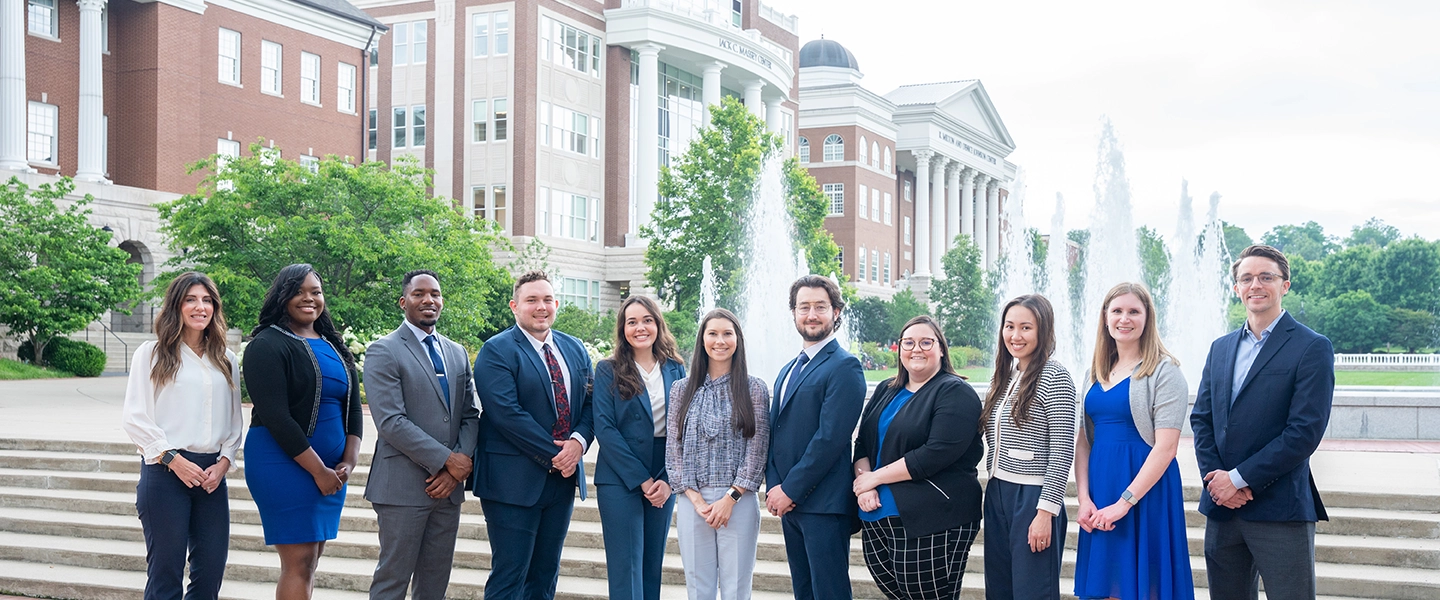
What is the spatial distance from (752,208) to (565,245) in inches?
469

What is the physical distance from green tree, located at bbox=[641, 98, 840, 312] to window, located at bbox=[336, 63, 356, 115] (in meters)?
13.3

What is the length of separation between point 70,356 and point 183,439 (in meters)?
26.2

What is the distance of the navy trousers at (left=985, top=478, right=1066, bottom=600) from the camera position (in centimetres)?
547

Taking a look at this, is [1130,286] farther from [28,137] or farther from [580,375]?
[28,137]

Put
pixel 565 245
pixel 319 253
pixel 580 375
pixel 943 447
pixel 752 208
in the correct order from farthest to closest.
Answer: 1. pixel 565 245
2. pixel 752 208
3. pixel 319 253
4. pixel 580 375
5. pixel 943 447

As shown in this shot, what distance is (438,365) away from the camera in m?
6.33

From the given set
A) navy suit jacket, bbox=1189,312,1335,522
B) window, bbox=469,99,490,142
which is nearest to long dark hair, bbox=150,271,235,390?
navy suit jacket, bbox=1189,312,1335,522

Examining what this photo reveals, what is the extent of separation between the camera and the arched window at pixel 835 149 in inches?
2805

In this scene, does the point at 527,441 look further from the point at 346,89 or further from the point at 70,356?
the point at 346,89

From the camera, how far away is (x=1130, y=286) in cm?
Answer: 560

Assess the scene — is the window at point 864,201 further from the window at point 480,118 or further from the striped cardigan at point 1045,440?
the striped cardigan at point 1045,440

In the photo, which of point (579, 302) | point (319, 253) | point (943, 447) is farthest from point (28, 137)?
point (943, 447)

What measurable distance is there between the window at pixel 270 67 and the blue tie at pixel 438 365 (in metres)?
36.4

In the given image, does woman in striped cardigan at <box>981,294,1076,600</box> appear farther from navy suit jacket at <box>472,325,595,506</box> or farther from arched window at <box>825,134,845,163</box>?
arched window at <box>825,134,845,163</box>
